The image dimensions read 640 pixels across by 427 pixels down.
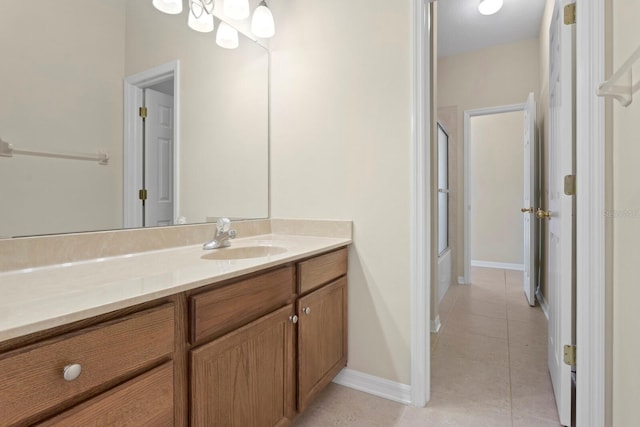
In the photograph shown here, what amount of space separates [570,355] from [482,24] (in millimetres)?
3305

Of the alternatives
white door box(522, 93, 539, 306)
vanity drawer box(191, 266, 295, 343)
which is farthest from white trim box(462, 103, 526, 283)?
vanity drawer box(191, 266, 295, 343)

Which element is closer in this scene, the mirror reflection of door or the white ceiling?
A: the white ceiling

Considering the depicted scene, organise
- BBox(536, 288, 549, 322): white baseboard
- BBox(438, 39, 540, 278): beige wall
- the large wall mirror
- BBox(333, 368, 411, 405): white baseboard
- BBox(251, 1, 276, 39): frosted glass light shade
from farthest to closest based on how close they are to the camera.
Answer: BBox(438, 39, 540, 278): beige wall, BBox(536, 288, 549, 322): white baseboard, BBox(251, 1, 276, 39): frosted glass light shade, BBox(333, 368, 411, 405): white baseboard, the large wall mirror

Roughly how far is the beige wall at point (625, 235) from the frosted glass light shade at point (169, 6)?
1699mm

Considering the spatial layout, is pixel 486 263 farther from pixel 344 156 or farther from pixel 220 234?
pixel 220 234

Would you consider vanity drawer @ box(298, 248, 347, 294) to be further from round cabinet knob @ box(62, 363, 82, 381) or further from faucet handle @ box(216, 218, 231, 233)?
round cabinet knob @ box(62, 363, 82, 381)

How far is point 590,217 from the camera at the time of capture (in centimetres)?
127

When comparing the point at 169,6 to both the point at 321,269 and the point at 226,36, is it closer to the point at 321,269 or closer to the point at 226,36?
the point at 226,36

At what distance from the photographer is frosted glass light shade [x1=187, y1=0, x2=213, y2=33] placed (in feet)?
5.16

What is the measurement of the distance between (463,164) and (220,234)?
3266 millimetres

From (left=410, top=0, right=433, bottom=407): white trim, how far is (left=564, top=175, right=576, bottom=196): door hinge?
57 cm

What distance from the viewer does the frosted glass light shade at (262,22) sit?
6.05 ft

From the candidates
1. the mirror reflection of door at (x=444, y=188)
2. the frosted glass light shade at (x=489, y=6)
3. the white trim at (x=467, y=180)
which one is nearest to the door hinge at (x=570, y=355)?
the mirror reflection of door at (x=444, y=188)

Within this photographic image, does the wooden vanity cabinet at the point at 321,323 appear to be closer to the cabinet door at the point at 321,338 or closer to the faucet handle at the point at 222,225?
the cabinet door at the point at 321,338
